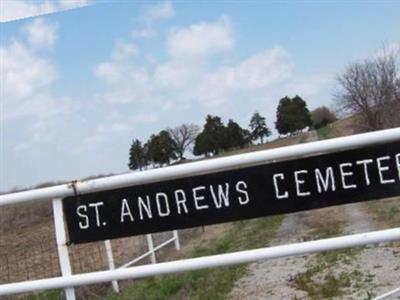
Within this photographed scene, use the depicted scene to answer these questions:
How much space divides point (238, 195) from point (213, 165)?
7.6 inches

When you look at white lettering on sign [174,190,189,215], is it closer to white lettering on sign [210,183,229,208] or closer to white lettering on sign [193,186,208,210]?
white lettering on sign [193,186,208,210]

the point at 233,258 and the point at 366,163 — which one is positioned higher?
the point at 366,163

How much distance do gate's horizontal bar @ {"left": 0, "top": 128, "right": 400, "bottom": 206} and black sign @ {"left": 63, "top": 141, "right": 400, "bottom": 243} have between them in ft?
0.15

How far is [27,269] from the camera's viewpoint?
37.1 ft

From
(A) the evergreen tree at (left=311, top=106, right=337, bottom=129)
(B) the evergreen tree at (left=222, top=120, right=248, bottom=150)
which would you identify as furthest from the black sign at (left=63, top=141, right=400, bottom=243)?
(A) the evergreen tree at (left=311, top=106, right=337, bottom=129)

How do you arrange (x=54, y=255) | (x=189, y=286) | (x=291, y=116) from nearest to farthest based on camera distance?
(x=189, y=286) → (x=54, y=255) → (x=291, y=116)

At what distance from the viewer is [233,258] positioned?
298 cm

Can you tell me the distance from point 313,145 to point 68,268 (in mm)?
1327

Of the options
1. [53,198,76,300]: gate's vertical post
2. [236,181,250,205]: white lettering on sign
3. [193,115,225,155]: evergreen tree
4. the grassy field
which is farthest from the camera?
[193,115,225,155]: evergreen tree

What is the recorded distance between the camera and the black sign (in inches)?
113

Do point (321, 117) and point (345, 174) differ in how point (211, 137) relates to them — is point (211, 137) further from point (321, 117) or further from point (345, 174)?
point (345, 174)

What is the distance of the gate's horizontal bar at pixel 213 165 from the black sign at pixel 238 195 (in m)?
0.05

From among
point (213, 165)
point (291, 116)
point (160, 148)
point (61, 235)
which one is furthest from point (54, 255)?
point (291, 116)

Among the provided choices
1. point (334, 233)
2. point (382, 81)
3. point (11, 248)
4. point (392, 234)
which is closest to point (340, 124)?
point (382, 81)
